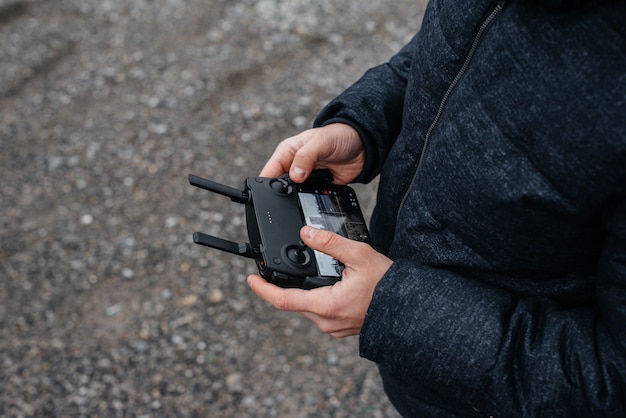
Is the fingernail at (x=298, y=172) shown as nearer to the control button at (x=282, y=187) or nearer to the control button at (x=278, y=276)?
the control button at (x=282, y=187)

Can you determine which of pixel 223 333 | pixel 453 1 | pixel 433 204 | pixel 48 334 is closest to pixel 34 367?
pixel 48 334

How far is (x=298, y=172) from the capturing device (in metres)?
1.28

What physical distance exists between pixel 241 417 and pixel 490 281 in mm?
1286

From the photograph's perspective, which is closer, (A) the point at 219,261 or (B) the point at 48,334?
(B) the point at 48,334

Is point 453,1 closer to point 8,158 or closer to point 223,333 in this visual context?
point 223,333

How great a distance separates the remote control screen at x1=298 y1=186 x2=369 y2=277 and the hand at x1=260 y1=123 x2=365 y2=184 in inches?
2.0

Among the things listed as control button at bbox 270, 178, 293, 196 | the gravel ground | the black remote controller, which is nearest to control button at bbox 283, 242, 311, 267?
the black remote controller

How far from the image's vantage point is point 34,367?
6.93ft

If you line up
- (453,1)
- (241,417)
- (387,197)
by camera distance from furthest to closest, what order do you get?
(241,417), (387,197), (453,1)

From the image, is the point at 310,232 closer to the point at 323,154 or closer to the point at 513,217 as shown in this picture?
the point at 323,154

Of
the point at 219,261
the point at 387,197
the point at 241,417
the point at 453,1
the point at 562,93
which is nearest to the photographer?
the point at 562,93

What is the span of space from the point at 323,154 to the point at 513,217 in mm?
497

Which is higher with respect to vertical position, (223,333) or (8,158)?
(223,333)

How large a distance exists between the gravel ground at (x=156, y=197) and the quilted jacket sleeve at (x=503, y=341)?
3.89 feet
